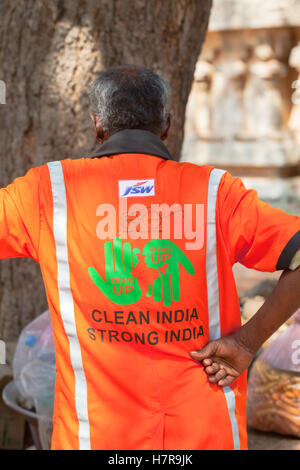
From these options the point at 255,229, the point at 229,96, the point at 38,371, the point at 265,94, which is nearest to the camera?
the point at 255,229

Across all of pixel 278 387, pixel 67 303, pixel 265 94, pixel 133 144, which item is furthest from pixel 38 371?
pixel 265 94

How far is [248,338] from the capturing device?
1696 mm

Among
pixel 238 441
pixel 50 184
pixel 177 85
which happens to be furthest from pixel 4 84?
pixel 238 441

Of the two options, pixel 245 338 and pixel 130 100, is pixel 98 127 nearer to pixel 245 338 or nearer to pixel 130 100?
pixel 130 100

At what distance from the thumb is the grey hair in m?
0.55

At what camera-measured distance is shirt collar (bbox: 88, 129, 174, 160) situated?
1.66 m

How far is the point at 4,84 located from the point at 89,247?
1.64 metres

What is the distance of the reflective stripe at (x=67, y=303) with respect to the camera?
164 cm

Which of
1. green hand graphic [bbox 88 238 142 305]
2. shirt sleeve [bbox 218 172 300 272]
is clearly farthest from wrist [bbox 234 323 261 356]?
green hand graphic [bbox 88 238 142 305]

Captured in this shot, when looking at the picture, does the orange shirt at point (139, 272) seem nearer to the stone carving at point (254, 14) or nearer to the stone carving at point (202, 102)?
the stone carving at point (254, 14)

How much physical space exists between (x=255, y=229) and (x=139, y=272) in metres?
0.29

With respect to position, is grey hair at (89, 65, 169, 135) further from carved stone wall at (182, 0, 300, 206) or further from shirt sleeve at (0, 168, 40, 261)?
carved stone wall at (182, 0, 300, 206)

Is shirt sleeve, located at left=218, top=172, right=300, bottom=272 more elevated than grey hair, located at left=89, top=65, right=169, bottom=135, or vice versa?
grey hair, located at left=89, top=65, right=169, bottom=135

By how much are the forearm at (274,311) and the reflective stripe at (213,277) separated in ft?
0.25
